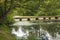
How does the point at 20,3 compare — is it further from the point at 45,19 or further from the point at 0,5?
the point at 45,19

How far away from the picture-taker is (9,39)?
24.5 ft

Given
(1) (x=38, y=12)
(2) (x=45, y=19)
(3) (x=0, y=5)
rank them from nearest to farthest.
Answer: (3) (x=0, y=5), (2) (x=45, y=19), (1) (x=38, y=12)

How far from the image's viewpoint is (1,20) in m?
8.71

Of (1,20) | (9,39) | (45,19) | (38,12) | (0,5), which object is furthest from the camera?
(38,12)

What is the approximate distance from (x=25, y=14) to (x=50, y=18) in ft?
7.34

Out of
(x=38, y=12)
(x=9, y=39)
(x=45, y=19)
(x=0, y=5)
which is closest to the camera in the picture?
A: (x=9, y=39)

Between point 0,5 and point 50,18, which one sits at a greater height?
point 0,5

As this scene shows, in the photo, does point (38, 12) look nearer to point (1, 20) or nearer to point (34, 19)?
point (34, 19)

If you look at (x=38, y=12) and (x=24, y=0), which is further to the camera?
(x=38, y=12)

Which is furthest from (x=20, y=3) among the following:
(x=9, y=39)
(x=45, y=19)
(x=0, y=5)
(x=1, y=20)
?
(x=45, y=19)

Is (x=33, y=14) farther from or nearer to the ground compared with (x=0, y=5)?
nearer to the ground

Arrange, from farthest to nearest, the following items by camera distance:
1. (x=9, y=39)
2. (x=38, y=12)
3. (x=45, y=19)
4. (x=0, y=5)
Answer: (x=38, y=12) < (x=45, y=19) < (x=0, y=5) < (x=9, y=39)

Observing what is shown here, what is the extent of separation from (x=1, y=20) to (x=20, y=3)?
162 centimetres

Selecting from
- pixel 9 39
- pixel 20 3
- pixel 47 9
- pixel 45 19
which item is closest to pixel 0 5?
pixel 20 3
